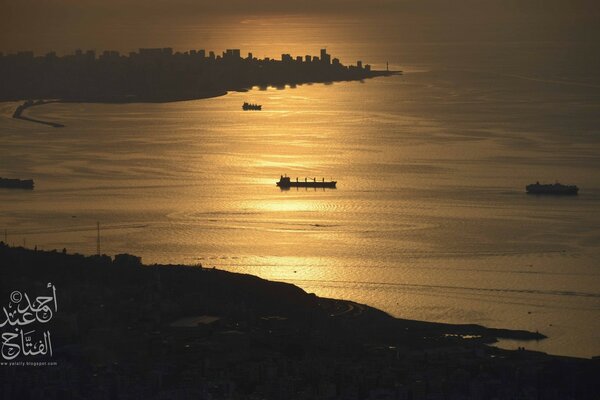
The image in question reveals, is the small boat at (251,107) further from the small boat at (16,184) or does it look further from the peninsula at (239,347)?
the peninsula at (239,347)

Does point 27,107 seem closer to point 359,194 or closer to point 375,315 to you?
point 359,194

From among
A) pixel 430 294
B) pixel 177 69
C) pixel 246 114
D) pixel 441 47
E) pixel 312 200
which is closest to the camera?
pixel 430 294

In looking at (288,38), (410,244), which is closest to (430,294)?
(410,244)

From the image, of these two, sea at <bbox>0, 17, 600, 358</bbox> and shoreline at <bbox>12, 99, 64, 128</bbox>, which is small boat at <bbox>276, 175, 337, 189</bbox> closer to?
sea at <bbox>0, 17, 600, 358</bbox>

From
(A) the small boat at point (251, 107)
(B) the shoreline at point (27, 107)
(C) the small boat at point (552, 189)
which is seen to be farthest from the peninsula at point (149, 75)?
(C) the small boat at point (552, 189)

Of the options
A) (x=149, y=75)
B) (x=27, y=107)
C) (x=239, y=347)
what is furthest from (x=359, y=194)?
(x=149, y=75)

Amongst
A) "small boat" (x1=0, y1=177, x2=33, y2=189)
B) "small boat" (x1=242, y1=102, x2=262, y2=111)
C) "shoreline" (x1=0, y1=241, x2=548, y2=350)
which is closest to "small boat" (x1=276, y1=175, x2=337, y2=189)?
"small boat" (x1=0, y1=177, x2=33, y2=189)

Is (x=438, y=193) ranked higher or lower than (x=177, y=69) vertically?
lower

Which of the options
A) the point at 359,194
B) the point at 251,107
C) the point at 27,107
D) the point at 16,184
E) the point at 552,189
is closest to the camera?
the point at 552,189

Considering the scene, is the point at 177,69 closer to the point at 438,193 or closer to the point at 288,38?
the point at 438,193
